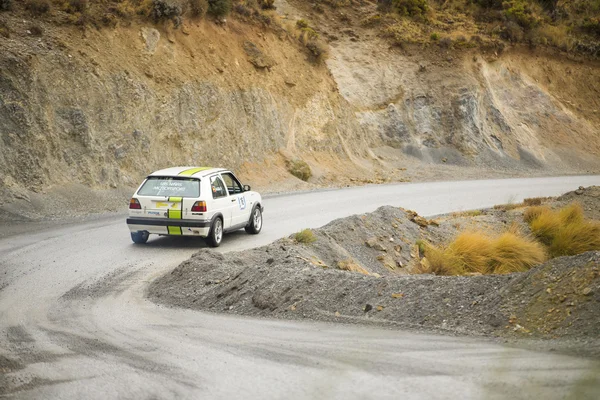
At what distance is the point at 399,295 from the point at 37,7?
20.9 meters

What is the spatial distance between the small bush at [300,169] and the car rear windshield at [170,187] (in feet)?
53.7

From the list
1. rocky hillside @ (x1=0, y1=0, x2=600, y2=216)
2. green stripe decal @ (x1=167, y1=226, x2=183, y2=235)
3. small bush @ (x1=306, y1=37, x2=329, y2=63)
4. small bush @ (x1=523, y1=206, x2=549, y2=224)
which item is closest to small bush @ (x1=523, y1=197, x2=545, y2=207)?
small bush @ (x1=523, y1=206, x2=549, y2=224)

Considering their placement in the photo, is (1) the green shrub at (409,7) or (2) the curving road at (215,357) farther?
(1) the green shrub at (409,7)

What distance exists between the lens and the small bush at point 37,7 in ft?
84.1

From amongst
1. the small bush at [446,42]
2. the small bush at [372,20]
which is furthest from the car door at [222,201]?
the small bush at [372,20]

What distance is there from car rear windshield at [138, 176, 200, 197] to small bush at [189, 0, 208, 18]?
18.3 metres

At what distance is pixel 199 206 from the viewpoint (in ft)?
48.8

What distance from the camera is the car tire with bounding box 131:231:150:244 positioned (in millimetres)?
15500

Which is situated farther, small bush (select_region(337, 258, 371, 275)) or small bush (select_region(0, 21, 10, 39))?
small bush (select_region(0, 21, 10, 39))

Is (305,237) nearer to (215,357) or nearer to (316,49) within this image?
(215,357)

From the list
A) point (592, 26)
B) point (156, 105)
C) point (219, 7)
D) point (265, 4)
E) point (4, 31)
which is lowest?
point (156, 105)

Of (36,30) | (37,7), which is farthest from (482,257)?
(37,7)

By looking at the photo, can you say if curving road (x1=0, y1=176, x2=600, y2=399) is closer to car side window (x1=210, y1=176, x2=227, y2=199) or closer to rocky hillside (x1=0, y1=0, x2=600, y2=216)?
car side window (x1=210, y1=176, x2=227, y2=199)

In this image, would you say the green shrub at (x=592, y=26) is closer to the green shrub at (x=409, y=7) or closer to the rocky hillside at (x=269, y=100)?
the rocky hillside at (x=269, y=100)
